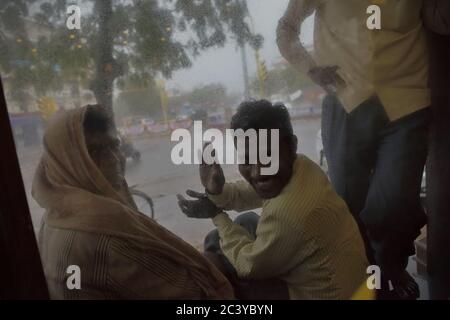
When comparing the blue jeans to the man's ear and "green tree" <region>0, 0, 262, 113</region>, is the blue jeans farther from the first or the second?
"green tree" <region>0, 0, 262, 113</region>

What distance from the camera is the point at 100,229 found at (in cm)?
106

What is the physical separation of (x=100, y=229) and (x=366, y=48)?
0.88m

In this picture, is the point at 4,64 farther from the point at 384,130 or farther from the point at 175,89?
the point at 384,130

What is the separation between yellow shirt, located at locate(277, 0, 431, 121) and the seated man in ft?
0.63

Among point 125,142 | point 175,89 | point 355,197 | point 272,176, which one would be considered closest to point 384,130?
point 355,197

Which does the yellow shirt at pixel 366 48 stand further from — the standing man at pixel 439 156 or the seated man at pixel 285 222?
the seated man at pixel 285 222

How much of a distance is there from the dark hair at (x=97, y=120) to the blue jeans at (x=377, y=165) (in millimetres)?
623

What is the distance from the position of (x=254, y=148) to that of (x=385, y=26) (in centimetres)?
49

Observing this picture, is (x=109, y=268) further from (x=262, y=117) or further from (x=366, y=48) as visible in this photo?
(x=366, y=48)

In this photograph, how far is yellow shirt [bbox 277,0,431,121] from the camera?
1072 millimetres

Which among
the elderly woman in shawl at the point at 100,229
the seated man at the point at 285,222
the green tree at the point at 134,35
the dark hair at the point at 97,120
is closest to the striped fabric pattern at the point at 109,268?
the elderly woman in shawl at the point at 100,229

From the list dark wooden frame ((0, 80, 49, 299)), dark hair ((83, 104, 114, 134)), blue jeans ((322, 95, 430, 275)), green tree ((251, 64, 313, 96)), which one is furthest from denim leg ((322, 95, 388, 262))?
dark wooden frame ((0, 80, 49, 299))

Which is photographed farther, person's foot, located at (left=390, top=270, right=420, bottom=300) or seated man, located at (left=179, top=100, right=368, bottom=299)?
person's foot, located at (left=390, top=270, right=420, bottom=300)

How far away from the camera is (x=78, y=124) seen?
1.09 metres
